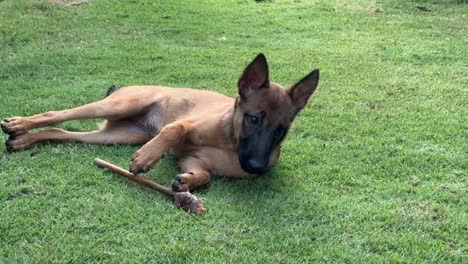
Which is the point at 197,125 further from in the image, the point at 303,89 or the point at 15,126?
the point at 15,126

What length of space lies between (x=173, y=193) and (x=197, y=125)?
3.17 ft

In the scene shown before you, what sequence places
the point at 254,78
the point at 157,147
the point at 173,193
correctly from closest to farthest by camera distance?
the point at 173,193 < the point at 157,147 < the point at 254,78

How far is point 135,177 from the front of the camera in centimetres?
436


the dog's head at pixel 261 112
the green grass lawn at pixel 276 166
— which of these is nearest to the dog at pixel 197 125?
the dog's head at pixel 261 112

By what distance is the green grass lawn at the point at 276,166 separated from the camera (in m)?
3.64

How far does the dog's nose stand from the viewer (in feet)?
14.2

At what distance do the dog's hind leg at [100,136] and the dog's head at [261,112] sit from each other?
1128 millimetres

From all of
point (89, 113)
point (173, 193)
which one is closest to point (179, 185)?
point (173, 193)

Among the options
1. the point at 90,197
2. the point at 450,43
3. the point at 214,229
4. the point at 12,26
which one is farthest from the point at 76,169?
the point at 450,43

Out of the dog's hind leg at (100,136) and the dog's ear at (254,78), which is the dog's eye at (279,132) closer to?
the dog's ear at (254,78)

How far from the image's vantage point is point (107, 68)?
7895mm

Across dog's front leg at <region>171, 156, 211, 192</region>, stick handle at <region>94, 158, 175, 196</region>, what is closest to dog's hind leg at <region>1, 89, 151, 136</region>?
stick handle at <region>94, 158, 175, 196</region>

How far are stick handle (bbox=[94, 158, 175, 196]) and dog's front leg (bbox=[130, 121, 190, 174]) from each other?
0.07m

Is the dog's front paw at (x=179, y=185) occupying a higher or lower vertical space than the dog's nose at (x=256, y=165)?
lower
